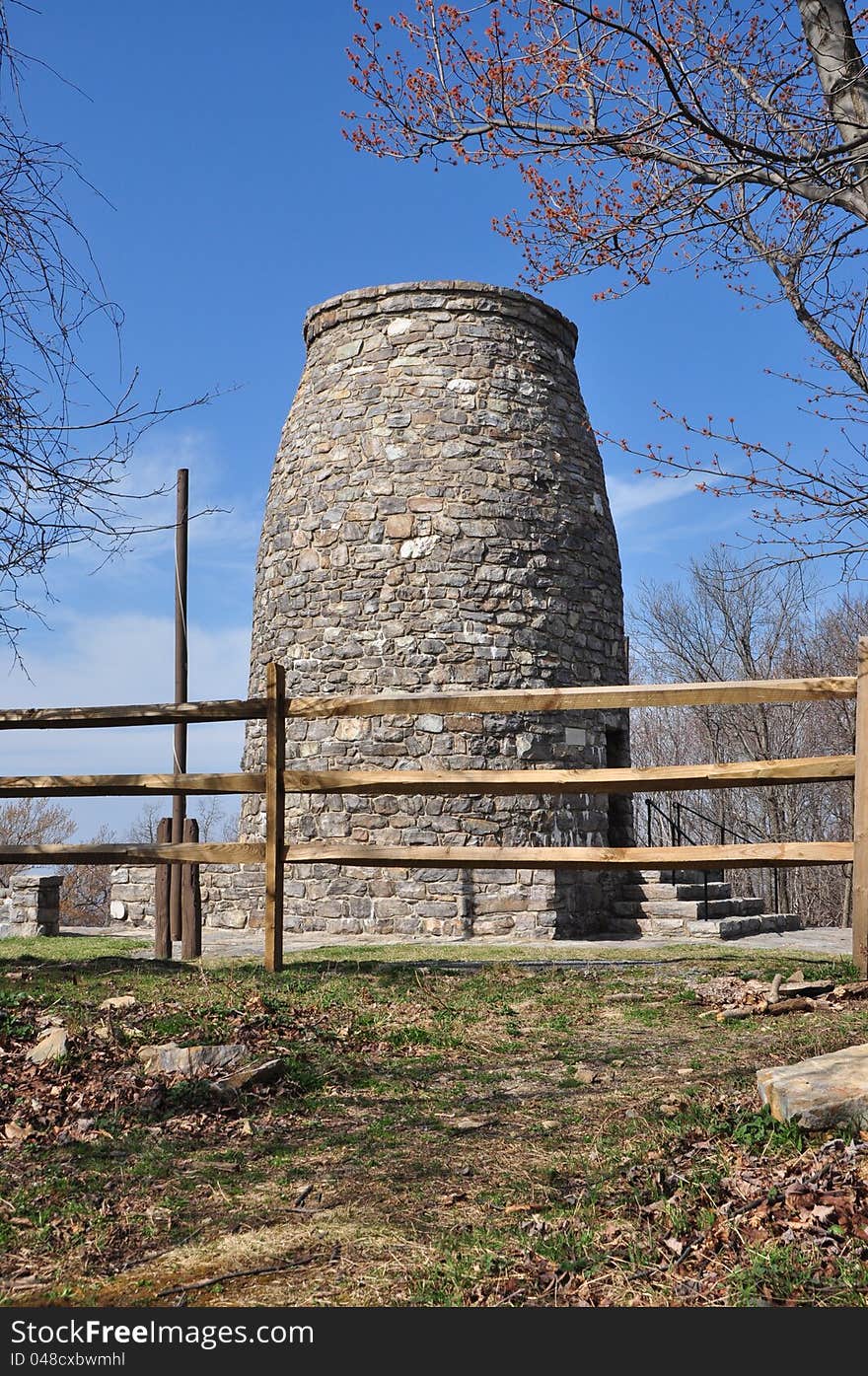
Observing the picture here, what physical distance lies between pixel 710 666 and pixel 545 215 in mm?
22707

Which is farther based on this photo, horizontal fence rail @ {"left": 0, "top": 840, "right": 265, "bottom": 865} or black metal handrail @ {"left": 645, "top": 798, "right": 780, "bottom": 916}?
black metal handrail @ {"left": 645, "top": 798, "right": 780, "bottom": 916}

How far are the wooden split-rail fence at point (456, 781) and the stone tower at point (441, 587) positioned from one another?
5.88 metres

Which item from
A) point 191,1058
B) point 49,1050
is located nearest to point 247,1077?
point 191,1058

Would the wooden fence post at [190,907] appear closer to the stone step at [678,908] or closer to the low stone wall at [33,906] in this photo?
the low stone wall at [33,906]

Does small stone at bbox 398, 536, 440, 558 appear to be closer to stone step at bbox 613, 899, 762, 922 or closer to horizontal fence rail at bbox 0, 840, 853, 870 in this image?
stone step at bbox 613, 899, 762, 922

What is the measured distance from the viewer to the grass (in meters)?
2.84

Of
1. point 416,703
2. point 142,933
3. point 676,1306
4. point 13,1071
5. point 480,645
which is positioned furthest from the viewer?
point 142,933

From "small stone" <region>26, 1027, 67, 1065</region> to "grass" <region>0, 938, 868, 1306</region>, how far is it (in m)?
0.07

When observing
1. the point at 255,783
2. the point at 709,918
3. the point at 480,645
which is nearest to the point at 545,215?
the point at 255,783

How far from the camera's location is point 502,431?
1393 centimetres

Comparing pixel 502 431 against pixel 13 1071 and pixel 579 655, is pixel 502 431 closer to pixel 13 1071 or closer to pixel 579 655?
pixel 579 655

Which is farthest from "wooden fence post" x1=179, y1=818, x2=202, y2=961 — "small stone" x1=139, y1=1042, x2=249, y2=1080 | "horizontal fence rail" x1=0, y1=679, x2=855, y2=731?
"small stone" x1=139, y1=1042, x2=249, y2=1080

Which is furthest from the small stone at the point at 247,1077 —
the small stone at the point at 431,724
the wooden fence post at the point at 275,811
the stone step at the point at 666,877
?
the stone step at the point at 666,877

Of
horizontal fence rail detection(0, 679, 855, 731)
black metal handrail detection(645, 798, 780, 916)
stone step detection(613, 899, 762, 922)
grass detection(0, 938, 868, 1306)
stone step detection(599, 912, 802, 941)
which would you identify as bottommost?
stone step detection(599, 912, 802, 941)
